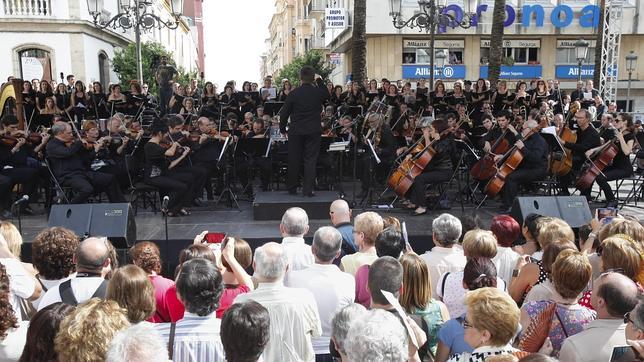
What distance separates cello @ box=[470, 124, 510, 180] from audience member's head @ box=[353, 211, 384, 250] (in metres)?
4.86

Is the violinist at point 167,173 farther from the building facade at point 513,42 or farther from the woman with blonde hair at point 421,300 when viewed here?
the building facade at point 513,42

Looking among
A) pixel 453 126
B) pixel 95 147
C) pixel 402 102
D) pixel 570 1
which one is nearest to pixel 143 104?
pixel 95 147

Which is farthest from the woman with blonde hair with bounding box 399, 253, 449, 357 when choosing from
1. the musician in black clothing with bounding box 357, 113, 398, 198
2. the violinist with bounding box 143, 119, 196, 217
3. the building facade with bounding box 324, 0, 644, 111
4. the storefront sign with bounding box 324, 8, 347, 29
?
the building facade with bounding box 324, 0, 644, 111

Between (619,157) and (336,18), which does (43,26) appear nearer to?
(336,18)

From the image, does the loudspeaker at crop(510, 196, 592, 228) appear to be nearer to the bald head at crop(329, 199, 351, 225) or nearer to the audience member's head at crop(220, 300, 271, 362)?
the bald head at crop(329, 199, 351, 225)

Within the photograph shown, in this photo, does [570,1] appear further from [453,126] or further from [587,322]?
[587,322]

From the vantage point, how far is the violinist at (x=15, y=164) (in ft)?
28.6

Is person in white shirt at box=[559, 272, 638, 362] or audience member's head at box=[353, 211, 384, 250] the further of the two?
audience member's head at box=[353, 211, 384, 250]

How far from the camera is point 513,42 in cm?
2958

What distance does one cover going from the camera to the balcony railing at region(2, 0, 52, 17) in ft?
72.5

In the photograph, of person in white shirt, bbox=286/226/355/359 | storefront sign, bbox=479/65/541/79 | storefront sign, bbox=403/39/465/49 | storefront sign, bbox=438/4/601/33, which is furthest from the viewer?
storefront sign, bbox=479/65/541/79

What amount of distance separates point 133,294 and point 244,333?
2.69 ft

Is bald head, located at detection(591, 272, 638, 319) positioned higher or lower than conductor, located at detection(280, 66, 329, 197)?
lower

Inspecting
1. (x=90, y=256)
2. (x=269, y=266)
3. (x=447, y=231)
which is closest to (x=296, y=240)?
(x=447, y=231)
